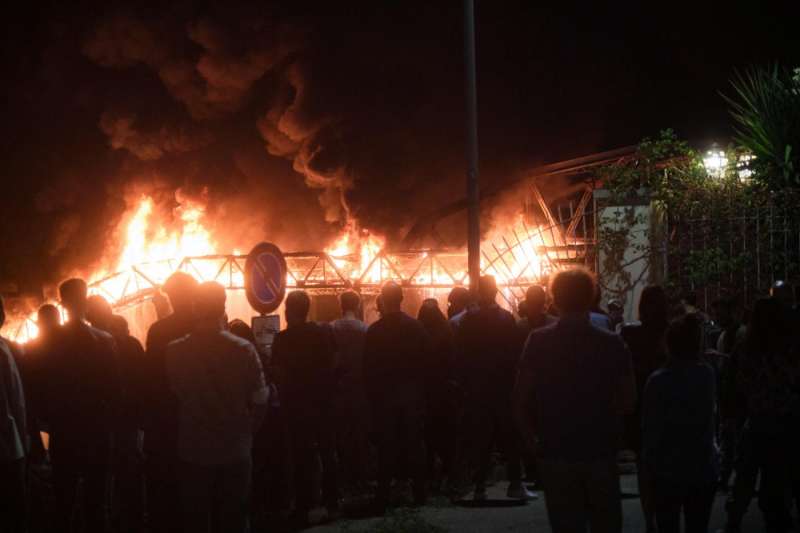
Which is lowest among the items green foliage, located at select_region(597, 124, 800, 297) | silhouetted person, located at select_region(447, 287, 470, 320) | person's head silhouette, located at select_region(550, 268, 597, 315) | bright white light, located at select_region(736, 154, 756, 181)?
person's head silhouette, located at select_region(550, 268, 597, 315)

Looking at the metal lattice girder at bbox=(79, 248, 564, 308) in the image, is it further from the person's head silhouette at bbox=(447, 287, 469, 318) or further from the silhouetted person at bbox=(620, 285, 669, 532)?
the silhouetted person at bbox=(620, 285, 669, 532)

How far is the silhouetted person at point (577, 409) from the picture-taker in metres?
5.19

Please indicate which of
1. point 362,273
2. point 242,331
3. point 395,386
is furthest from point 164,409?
point 362,273

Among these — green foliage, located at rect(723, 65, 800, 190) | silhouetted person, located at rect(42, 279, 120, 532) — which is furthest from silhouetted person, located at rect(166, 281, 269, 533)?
green foliage, located at rect(723, 65, 800, 190)

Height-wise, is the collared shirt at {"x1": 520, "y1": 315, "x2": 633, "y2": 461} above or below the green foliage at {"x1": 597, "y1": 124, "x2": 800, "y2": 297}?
below

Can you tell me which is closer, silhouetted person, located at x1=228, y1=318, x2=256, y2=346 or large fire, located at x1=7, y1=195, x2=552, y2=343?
silhouetted person, located at x1=228, y1=318, x2=256, y2=346

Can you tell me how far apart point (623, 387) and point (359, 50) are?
24.1 meters

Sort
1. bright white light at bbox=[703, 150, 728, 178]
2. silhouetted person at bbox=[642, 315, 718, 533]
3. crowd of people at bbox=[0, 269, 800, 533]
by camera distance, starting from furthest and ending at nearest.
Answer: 1. bright white light at bbox=[703, 150, 728, 178]
2. silhouetted person at bbox=[642, 315, 718, 533]
3. crowd of people at bbox=[0, 269, 800, 533]

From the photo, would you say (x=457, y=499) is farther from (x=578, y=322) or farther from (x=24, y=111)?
(x=24, y=111)

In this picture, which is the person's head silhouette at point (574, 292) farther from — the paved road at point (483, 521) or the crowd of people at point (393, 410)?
the paved road at point (483, 521)

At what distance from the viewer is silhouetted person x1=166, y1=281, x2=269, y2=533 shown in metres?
5.98

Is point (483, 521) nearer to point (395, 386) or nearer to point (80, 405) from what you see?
point (395, 386)

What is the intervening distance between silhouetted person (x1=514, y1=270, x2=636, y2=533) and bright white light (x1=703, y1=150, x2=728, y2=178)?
947 centimetres

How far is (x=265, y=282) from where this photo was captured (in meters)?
10.5
